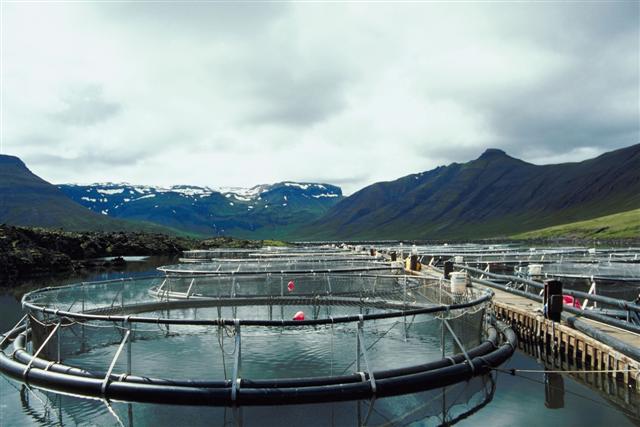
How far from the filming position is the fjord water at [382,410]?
48.6 ft

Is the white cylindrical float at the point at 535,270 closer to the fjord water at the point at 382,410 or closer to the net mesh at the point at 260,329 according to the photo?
the net mesh at the point at 260,329

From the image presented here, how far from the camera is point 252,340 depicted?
78.8ft

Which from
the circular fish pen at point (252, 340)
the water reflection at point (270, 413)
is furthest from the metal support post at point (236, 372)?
the water reflection at point (270, 413)

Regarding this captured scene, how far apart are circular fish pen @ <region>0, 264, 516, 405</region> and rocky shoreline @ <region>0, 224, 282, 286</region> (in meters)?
46.2

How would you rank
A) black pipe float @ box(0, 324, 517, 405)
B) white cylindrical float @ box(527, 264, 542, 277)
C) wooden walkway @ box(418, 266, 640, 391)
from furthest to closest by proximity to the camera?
white cylindrical float @ box(527, 264, 542, 277), wooden walkway @ box(418, 266, 640, 391), black pipe float @ box(0, 324, 517, 405)

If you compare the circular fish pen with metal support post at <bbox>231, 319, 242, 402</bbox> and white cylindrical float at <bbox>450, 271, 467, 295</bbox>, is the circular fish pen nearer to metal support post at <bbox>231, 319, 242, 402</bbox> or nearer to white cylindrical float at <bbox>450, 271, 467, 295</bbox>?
metal support post at <bbox>231, 319, 242, 402</bbox>

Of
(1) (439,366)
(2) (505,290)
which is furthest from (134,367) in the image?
(2) (505,290)

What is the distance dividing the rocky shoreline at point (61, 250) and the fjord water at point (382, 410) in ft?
181

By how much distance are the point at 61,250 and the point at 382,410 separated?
92.1 meters

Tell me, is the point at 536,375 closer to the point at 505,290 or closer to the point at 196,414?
the point at 196,414

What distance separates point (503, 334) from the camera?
957 inches

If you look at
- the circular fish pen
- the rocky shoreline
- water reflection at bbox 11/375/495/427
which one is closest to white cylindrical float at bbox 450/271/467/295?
the circular fish pen

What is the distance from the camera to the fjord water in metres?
14.8

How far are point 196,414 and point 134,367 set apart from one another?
6.41 m
